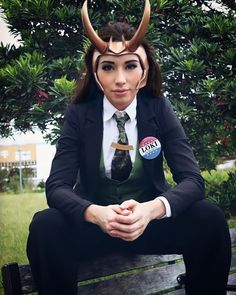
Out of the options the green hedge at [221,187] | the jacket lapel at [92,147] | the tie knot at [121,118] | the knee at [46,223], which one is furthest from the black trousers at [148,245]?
the green hedge at [221,187]

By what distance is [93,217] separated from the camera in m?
0.83

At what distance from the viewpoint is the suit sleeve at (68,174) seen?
2.73 feet

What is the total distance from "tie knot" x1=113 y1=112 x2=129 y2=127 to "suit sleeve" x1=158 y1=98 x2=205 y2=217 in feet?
0.26

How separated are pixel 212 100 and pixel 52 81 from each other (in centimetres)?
51

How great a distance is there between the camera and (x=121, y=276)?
42.9 inches

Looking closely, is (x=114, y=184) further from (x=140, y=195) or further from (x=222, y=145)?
(x=222, y=145)

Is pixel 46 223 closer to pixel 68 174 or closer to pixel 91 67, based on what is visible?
pixel 68 174

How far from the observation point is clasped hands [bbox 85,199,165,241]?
79cm

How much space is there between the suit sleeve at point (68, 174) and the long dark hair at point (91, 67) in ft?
0.17

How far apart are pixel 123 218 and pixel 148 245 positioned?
6.4 inches

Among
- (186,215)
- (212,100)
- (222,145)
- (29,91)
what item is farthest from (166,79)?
(186,215)

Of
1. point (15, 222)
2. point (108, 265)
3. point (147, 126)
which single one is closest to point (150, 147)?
point (147, 126)

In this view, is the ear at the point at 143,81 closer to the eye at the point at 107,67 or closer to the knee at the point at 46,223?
the eye at the point at 107,67

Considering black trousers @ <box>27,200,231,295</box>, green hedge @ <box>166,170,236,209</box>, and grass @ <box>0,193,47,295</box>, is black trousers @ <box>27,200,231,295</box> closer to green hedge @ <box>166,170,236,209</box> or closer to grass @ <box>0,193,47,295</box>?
grass @ <box>0,193,47,295</box>
